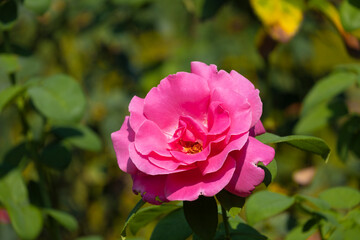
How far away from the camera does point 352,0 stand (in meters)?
1.31

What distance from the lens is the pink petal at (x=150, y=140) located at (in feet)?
2.69

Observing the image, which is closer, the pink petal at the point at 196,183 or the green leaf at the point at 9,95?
the pink petal at the point at 196,183

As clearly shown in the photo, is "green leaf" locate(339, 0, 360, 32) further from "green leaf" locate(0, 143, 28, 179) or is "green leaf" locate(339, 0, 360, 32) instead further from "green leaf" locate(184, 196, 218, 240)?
"green leaf" locate(0, 143, 28, 179)

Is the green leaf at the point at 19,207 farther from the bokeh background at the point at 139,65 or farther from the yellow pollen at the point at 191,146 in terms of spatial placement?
the bokeh background at the point at 139,65

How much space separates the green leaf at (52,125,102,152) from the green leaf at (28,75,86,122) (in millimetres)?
141

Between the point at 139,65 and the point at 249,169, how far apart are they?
5.78 feet

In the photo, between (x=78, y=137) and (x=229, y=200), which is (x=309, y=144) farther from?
(x=78, y=137)

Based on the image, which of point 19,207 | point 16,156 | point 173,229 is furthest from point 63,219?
point 173,229

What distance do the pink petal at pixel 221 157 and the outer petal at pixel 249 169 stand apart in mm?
20

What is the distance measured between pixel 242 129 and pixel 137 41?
1.74 m

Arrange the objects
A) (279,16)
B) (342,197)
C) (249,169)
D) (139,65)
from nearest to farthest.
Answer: (249,169) → (342,197) → (279,16) → (139,65)

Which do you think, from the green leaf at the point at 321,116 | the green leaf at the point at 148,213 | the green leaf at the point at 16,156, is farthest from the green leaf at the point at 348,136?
the green leaf at the point at 16,156

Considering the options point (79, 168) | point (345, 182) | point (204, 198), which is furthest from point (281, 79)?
point (204, 198)

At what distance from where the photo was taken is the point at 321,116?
1459 mm
